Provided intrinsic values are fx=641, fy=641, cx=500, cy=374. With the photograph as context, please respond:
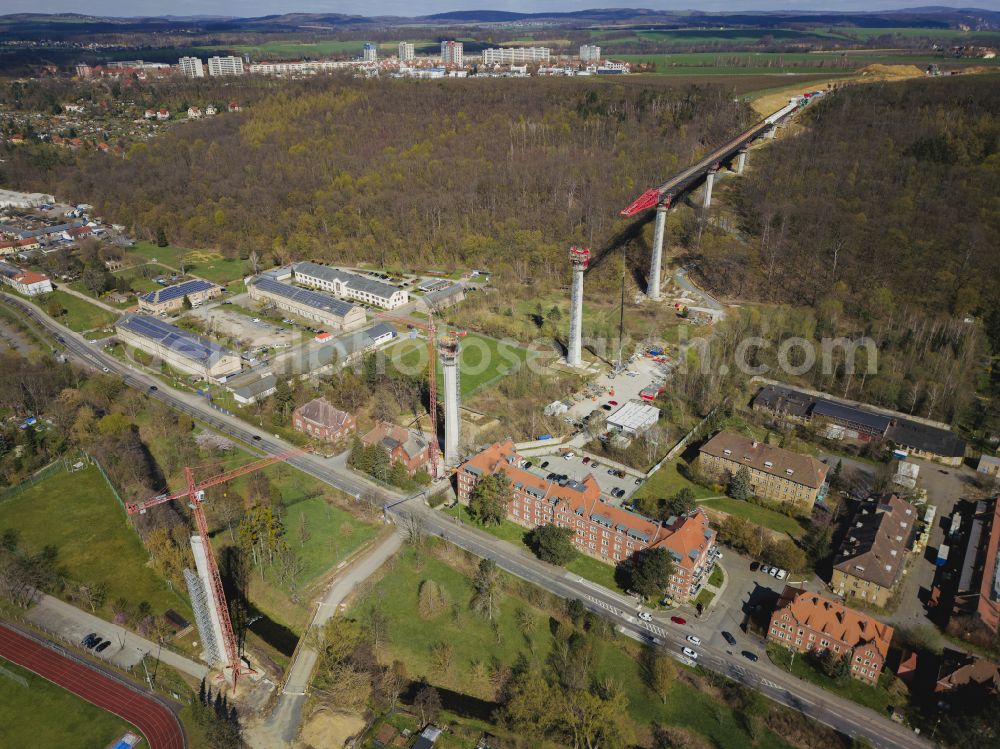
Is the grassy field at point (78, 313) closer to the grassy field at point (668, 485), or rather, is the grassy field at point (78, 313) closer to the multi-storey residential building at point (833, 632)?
the grassy field at point (668, 485)

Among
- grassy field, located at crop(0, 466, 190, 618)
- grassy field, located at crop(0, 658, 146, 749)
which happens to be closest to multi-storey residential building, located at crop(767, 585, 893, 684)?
grassy field, located at crop(0, 658, 146, 749)

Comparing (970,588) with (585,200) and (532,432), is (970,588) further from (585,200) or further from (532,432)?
(585,200)

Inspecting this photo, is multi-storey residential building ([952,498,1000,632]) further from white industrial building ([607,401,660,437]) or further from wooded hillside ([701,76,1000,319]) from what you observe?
wooded hillside ([701,76,1000,319])

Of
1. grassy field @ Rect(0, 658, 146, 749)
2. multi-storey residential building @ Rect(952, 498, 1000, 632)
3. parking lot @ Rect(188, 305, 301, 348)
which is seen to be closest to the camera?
grassy field @ Rect(0, 658, 146, 749)

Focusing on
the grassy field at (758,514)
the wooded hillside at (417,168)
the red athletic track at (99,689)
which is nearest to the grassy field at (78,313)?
the wooded hillside at (417,168)

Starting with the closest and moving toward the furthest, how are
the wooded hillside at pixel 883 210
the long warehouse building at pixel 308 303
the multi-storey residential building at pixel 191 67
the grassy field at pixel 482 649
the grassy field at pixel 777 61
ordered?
the grassy field at pixel 482 649, the wooded hillside at pixel 883 210, the long warehouse building at pixel 308 303, the grassy field at pixel 777 61, the multi-storey residential building at pixel 191 67
